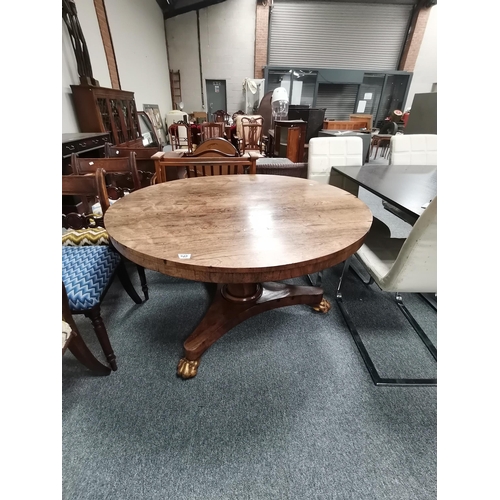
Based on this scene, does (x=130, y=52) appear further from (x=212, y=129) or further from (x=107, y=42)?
(x=212, y=129)

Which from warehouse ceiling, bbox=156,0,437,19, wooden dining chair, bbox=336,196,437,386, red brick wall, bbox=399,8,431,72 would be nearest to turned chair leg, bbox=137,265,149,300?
wooden dining chair, bbox=336,196,437,386

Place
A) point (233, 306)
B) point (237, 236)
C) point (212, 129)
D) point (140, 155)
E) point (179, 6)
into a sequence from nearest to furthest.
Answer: point (237, 236)
point (233, 306)
point (140, 155)
point (212, 129)
point (179, 6)

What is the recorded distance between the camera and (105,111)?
316cm

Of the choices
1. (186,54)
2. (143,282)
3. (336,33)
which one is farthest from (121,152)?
(336,33)

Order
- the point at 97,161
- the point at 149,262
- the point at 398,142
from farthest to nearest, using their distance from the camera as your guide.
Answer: the point at 398,142 → the point at 97,161 → the point at 149,262

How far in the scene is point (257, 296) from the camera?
142cm

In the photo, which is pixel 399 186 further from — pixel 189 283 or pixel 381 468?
pixel 189 283

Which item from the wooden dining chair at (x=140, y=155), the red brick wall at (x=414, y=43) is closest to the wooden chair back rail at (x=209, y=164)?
the wooden dining chair at (x=140, y=155)

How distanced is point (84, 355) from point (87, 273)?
332 mm

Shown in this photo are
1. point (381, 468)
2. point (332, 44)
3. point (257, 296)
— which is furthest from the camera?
point (332, 44)

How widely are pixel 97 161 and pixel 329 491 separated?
196 cm

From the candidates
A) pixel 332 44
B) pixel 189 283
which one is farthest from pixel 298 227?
pixel 332 44

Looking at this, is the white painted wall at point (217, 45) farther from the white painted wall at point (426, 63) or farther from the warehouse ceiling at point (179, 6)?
the white painted wall at point (426, 63)

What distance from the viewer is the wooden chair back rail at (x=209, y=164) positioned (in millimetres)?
1628
